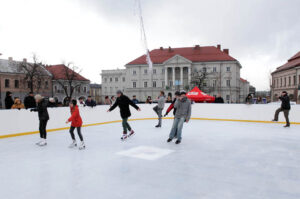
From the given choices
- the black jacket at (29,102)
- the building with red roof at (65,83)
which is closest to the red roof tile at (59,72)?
the building with red roof at (65,83)

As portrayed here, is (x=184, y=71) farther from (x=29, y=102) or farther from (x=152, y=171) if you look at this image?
(x=152, y=171)

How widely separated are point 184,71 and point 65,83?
2986 centimetres

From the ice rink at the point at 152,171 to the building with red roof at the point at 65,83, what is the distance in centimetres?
4269

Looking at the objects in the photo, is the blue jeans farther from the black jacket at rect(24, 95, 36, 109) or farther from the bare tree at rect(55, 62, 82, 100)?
the bare tree at rect(55, 62, 82, 100)

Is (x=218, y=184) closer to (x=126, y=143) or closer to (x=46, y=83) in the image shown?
(x=126, y=143)

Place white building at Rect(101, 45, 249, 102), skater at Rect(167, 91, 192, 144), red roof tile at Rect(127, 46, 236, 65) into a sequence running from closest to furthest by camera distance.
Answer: skater at Rect(167, 91, 192, 144) → white building at Rect(101, 45, 249, 102) → red roof tile at Rect(127, 46, 236, 65)

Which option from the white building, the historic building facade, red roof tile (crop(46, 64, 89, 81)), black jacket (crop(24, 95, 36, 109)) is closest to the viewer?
black jacket (crop(24, 95, 36, 109))

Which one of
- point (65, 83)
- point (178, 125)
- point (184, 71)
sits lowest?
point (178, 125)

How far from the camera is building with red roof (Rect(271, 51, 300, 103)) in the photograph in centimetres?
4216

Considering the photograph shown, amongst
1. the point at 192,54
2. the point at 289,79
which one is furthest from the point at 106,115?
the point at 192,54

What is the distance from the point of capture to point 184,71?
199 feet

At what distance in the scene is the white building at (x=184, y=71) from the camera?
186 feet

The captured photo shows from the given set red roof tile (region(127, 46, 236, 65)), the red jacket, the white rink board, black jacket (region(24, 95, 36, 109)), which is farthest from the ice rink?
A: red roof tile (region(127, 46, 236, 65))

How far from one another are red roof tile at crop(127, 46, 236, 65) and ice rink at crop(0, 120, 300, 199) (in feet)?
175
